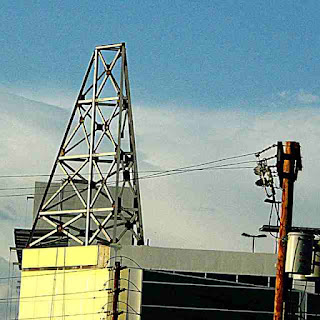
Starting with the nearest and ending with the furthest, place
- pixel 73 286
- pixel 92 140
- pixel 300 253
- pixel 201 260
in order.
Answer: pixel 300 253
pixel 73 286
pixel 92 140
pixel 201 260

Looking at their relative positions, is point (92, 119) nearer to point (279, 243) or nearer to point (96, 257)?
point (96, 257)

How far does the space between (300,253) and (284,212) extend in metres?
Answer: 1.38

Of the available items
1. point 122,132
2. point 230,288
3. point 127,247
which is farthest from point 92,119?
point 230,288

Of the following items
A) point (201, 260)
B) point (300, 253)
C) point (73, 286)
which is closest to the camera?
point (300, 253)

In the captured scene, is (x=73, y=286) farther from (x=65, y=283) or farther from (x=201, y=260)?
(x=201, y=260)

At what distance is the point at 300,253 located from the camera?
99.0 feet

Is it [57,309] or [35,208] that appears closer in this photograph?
[57,309]

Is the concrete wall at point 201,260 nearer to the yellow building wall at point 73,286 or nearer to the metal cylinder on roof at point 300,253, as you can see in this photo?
Result: the yellow building wall at point 73,286

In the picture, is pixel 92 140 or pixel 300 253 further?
Result: pixel 92 140

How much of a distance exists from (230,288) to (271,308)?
245 centimetres

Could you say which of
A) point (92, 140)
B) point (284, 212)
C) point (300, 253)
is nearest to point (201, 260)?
point (92, 140)

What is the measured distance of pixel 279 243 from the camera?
101 ft

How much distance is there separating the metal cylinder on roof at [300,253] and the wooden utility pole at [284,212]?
1.07 ft

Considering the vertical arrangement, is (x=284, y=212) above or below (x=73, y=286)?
above
